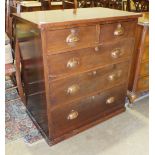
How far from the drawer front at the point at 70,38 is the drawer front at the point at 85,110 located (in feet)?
1.46

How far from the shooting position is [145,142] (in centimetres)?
167

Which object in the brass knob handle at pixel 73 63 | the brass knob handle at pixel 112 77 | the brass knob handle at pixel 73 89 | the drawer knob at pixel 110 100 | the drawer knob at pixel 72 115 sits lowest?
the drawer knob at pixel 72 115

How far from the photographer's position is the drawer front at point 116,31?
1475 millimetres

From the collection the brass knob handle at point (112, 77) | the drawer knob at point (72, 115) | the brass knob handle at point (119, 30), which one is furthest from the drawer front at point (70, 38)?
the drawer knob at point (72, 115)

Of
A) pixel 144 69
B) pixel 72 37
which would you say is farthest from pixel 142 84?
pixel 72 37

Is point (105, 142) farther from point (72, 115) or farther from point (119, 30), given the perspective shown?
point (119, 30)

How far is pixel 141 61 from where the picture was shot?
1.87 meters

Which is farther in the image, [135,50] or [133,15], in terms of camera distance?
[135,50]

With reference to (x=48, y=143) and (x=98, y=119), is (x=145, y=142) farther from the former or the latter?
(x=48, y=143)

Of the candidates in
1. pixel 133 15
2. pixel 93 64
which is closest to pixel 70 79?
pixel 93 64

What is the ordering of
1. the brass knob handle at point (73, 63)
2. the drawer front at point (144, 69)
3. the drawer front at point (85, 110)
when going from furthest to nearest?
the drawer front at point (144, 69) → the drawer front at point (85, 110) → the brass knob handle at point (73, 63)

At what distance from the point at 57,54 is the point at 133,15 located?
2.30ft

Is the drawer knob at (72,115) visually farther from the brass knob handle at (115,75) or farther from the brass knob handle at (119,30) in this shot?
the brass knob handle at (119,30)

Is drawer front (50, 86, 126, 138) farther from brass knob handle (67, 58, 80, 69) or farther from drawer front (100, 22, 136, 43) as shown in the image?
drawer front (100, 22, 136, 43)
